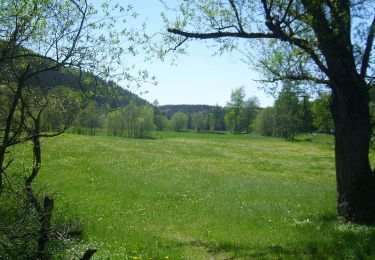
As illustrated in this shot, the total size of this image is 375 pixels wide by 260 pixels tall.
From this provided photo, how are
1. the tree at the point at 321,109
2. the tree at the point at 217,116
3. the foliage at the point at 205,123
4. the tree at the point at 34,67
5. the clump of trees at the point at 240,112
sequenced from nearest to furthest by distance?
the tree at the point at 34,67 < the tree at the point at 321,109 < the clump of trees at the point at 240,112 < the tree at the point at 217,116 < the foliage at the point at 205,123

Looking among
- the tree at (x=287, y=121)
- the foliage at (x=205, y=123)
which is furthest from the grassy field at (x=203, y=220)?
the foliage at (x=205, y=123)

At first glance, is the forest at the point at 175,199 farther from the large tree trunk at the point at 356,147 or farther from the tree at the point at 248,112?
the tree at the point at 248,112

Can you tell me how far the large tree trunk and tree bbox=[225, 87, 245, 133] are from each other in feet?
410

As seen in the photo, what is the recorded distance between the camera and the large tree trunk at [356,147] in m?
11.6

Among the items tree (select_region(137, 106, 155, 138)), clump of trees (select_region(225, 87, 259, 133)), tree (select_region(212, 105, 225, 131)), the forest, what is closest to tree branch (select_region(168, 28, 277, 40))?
the forest

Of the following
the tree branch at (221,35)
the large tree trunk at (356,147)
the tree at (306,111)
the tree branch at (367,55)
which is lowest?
the large tree trunk at (356,147)

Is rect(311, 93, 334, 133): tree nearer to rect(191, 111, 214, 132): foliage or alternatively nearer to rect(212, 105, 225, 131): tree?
rect(212, 105, 225, 131): tree

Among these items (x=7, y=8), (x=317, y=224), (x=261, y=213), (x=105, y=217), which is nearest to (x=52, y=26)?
(x=7, y=8)

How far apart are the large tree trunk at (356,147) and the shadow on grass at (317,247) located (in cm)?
82

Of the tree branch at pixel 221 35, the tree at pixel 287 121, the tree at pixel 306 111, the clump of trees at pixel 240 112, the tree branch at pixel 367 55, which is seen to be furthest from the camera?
the clump of trees at pixel 240 112

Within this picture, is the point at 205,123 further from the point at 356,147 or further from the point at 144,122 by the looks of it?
the point at 356,147

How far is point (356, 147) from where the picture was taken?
11.6 m

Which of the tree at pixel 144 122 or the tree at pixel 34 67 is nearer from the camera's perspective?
the tree at pixel 34 67

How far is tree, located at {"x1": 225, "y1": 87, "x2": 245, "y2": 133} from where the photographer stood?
138 m
